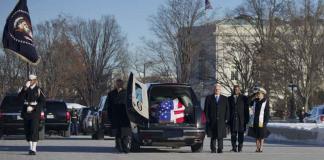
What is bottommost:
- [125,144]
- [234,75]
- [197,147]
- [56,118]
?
[197,147]

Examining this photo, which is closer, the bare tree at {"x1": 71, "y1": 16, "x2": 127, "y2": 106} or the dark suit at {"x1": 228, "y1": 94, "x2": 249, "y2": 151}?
the dark suit at {"x1": 228, "y1": 94, "x2": 249, "y2": 151}

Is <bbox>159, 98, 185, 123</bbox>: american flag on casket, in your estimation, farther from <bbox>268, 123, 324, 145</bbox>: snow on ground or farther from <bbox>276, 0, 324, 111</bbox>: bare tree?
<bbox>276, 0, 324, 111</bbox>: bare tree

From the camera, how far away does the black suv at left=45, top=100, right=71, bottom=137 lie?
3172 centimetres

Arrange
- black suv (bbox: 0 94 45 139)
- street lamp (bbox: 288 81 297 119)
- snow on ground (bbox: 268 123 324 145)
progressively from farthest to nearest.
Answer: street lamp (bbox: 288 81 297 119)
black suv (bbox: 0 94 45 139)
snow on ground (bbox: 268 123 324 145)

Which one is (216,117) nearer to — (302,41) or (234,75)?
(302,41)

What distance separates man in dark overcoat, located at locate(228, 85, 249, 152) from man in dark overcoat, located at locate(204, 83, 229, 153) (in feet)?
0.94

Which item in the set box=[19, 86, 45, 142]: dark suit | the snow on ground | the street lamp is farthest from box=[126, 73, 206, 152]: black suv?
the street lamp

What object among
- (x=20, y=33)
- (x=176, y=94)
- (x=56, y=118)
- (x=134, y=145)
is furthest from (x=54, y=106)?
(x=176, y=94)

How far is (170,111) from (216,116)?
1.31 metres

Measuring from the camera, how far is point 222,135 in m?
18.6

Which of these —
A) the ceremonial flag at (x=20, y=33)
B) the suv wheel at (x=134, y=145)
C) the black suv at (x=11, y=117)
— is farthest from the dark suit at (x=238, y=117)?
the ceremonial flag at (x=20, y=33)

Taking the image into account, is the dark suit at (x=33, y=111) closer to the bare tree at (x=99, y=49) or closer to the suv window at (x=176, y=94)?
the suv window at (x=176, y=94)

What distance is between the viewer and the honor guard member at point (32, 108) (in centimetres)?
1764

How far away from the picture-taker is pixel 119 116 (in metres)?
18.4
